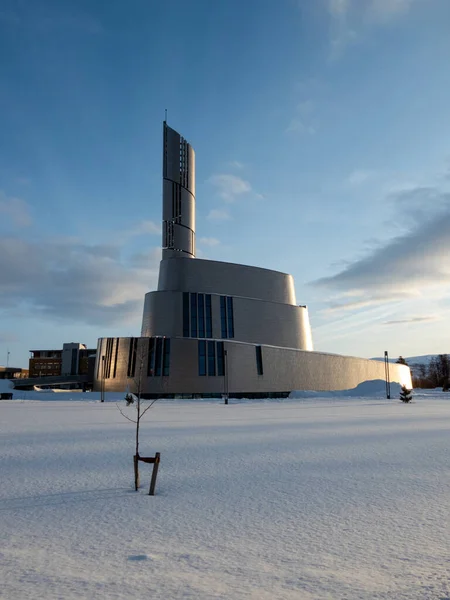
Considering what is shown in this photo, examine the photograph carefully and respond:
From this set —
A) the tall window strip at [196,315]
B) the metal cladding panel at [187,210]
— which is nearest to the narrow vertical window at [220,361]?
the tall window strip at [196,315]

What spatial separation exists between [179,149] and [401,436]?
6052 centimetres

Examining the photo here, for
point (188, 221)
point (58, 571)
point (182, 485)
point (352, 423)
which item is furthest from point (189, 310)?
point (58, 571)

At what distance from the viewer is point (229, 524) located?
20.5ft

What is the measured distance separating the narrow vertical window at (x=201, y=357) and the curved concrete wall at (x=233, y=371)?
413mm

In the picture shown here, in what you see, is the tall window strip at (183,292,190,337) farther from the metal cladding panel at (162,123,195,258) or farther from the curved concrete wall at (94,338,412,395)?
the metal cladding panel at (162,123,195,258)

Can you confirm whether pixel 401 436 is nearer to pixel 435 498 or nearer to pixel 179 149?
pixel 435 498

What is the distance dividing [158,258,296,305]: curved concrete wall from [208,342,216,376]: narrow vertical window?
857cm

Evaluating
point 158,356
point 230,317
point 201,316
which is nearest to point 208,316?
point 201,316

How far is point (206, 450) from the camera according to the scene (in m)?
12.3

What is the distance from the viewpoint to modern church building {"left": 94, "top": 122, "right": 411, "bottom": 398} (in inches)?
2094

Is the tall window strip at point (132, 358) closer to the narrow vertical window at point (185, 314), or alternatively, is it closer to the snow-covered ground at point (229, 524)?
the narrow vertical window at point (185, 314)

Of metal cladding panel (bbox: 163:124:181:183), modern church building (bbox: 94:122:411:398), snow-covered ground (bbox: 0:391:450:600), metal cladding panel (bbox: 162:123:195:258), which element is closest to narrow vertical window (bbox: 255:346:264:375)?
modern church building (bbox: 94:122:411:398)

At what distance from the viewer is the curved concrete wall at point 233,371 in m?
52.6

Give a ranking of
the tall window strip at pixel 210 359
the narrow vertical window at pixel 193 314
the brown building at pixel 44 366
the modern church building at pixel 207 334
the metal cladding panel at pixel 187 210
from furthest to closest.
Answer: the brown building at pixel 44 366
the metal cladding panel at pixel 187 210
the narrow vertical window at pixel 193 314
the tall window strip at pixel 210 359
the modern church building at pixel 207 334
